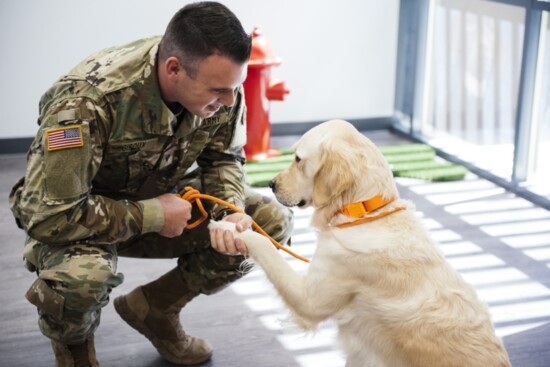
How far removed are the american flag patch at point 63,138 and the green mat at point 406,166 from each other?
7.85 feet

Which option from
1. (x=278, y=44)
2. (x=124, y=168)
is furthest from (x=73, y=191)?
(x=278, y=44)

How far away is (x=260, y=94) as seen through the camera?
5.16 meters

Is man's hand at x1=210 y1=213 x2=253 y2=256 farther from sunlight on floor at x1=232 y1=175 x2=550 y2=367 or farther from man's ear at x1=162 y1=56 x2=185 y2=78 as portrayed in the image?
man's ear at x1=162 y1=56 x2=185 y2=78

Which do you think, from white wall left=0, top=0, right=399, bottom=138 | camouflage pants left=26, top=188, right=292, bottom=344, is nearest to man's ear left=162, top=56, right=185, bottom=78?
camouflage pants left=26, top=188, right=292, bottom=344

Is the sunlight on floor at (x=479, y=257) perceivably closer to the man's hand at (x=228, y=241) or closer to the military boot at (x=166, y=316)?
the man's hand at (x=228, y=241)

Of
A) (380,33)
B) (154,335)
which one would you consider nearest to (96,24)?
(380,33)

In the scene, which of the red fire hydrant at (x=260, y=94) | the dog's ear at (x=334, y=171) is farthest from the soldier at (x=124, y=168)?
the red fire hydrant at (x=260, y=94)

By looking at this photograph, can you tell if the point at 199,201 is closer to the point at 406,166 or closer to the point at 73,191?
the point at 73,191

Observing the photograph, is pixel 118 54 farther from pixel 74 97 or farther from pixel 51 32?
pixel 51 32

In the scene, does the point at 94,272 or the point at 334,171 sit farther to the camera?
the point at 94,272

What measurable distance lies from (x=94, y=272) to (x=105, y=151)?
0.39 metres

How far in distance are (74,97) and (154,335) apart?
0.94m

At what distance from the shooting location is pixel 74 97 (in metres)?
2.51

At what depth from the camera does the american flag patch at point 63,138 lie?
2424mm
